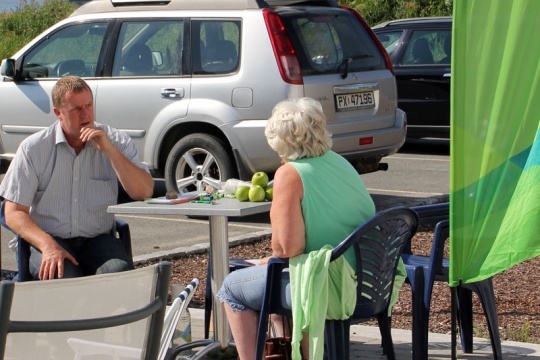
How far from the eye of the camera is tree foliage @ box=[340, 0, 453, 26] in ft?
86.1

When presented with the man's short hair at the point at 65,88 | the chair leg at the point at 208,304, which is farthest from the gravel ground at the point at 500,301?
the man's short hair at the point at 65,88

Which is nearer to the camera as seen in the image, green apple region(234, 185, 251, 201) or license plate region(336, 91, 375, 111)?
green apple region(234, 185, 251, 201)

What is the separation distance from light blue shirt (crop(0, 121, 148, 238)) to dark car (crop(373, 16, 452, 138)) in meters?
9.13

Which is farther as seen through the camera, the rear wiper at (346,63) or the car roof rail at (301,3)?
the car roof rail at (301,3)

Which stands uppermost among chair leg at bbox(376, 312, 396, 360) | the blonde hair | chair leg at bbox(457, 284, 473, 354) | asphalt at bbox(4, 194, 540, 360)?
the blonde hair

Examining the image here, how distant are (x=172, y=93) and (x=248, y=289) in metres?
5.14

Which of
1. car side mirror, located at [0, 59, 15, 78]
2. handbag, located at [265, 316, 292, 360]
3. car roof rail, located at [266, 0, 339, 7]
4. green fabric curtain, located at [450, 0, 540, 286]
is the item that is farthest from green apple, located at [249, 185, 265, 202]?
car side mirror, located at [0, 59, 15, 78]

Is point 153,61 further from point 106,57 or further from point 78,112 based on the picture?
point 78,112

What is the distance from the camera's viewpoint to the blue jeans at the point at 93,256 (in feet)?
17.4

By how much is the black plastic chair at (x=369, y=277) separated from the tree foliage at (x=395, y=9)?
854 inches

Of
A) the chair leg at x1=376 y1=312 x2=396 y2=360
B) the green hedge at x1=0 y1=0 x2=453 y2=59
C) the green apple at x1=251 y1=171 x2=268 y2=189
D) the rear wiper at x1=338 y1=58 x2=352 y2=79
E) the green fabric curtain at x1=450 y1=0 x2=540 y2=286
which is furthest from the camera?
the green hedge at x1=0 y1=0 x2=453 y2=59

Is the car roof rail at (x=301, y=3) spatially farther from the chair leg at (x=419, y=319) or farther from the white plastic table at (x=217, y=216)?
the chair leg at (x=419, y=319)

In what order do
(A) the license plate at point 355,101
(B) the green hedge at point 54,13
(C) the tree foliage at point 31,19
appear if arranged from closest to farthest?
(A) the license plate at point 355,101
(B) the green hedge at point 54,13
(C) the tree foliage at point 31,19

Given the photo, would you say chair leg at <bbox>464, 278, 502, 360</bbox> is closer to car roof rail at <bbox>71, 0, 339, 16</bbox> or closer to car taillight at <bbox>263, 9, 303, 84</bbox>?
car taillight at <bbox>263, 9, 303, 84</bbox>
